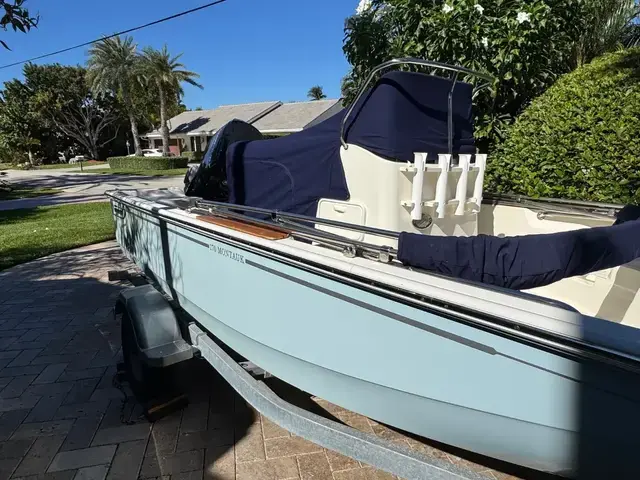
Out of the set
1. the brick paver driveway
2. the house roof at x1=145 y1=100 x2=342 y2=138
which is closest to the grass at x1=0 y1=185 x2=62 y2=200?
the house roof at x1=145 y1=100 x2=342 y2=138

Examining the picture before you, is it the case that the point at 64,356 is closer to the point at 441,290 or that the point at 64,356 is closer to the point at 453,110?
the point at 441,290

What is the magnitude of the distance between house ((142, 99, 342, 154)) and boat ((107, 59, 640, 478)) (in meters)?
27.0

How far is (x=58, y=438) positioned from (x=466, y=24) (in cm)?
607

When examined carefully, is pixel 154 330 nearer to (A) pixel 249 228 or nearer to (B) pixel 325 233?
(A) pixel 249 228

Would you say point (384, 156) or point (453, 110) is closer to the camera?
point (384, 156)

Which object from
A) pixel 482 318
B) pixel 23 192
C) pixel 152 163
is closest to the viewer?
pixel 482 318

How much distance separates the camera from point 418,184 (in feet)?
8.43

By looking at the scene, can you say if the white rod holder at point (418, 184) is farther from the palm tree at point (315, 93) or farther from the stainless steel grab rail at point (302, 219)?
the palm tree at point (315, 93)

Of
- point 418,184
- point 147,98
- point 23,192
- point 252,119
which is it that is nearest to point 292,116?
point 252,119

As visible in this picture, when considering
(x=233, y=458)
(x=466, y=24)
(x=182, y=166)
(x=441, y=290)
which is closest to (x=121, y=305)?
(x=233, y=458)

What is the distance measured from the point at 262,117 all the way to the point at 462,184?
121 ft

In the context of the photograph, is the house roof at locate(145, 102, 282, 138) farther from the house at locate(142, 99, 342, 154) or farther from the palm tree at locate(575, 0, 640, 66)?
the palm tree at locate(575, 0, 640, 66)

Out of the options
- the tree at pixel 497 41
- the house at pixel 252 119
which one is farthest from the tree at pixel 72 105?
the tree at pixel 497 41

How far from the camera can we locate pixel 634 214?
2.53m
